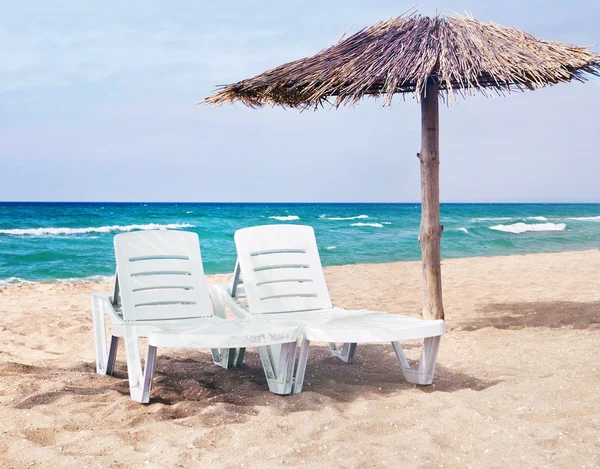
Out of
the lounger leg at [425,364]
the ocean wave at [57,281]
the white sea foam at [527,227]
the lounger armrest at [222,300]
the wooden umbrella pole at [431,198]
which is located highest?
the wooden umbrella pole at [431,198]

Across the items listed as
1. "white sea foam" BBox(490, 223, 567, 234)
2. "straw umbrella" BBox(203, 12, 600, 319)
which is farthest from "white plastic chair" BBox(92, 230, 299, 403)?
"white sea foam" BBox(490, 223, 567, 234)

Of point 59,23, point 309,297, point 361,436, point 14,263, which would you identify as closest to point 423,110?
point 309,297

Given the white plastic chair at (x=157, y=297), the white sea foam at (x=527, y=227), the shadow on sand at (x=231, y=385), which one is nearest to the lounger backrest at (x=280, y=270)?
the white plastic chair at (x=157, y=297)

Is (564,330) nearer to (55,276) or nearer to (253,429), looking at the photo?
(253,429)

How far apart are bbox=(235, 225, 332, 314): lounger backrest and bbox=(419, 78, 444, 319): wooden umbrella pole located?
1.28 m

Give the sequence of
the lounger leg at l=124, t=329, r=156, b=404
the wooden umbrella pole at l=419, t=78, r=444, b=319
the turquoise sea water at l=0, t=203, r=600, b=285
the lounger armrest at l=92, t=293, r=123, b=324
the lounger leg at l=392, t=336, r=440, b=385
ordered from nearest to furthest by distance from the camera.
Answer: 1. the lounger leg at l=124, t=329, r=156, b=404
2. the lounger leg at l=392, t=336, r=440, b=385
3. the lounger armrest at l=92, t=293, r=123, b=324
4. the wooden umbrella pole at l=419, t=78, r=444, b=319
5. the turquoise sea water at l=0, t=203, r=600, b=285

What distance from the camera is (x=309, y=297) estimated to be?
13.9 ft

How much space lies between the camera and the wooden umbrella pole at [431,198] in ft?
17.1

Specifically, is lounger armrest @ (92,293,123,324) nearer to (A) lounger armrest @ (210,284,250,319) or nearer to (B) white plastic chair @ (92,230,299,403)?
(B) white plastic chair @ (92,230,299,403)

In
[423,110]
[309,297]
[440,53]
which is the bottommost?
[309,297]

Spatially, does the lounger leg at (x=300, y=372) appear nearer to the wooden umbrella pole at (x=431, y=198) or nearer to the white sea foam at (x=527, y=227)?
the wooden umbrella pole at (x=431, y=198)

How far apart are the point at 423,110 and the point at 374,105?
16.6 inches

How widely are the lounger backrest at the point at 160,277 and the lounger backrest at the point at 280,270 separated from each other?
0.33m

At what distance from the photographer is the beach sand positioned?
2479 mm
